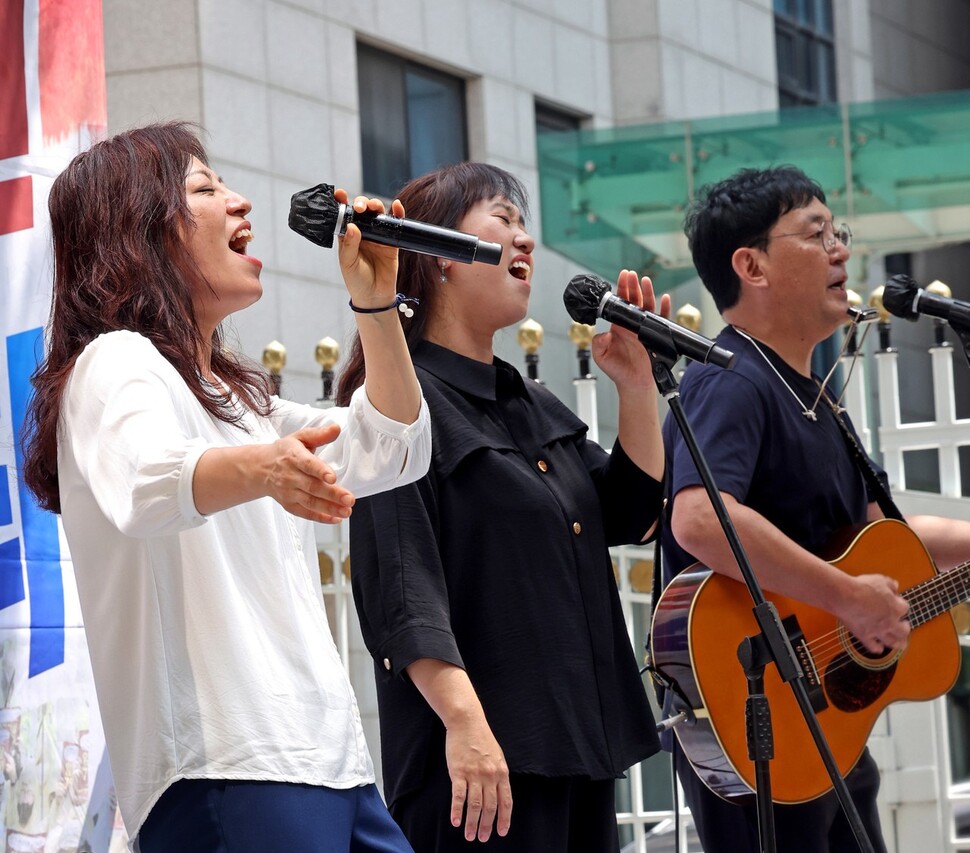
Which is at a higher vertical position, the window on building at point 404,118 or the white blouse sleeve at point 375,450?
the window on building at point 404,118

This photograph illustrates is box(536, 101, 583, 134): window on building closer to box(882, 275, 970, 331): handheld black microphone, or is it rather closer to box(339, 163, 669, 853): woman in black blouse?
box(882, 275, 970, 331): handheld black microphone

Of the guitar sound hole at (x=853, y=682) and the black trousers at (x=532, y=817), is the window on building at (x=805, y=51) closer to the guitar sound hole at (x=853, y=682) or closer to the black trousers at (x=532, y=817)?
the guitar sound hole at (x=853, y=682)

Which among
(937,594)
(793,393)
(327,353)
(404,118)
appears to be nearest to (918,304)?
(793,393)

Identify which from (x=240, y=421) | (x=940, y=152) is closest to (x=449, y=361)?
(x=240, y=421)

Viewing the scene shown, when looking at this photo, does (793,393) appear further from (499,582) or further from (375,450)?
(375,450)

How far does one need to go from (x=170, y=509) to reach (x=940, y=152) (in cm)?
756

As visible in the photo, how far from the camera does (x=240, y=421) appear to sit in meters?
2.35

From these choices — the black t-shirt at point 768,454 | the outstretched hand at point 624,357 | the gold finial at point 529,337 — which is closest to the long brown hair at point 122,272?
the outstretched hand at point 624,357

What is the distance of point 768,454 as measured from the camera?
134 inches

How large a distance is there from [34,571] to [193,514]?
1.37 m

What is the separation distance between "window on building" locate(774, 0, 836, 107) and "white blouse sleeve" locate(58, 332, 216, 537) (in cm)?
1177

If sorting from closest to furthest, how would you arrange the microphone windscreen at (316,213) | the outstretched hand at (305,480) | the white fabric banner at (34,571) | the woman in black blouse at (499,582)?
the outstretched hand at (305,480) → the microphone windscreen at (316,213) → the woman in black blouse at (499,582) → the white fabric banner at (34,571)

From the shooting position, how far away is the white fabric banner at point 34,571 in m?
3.10

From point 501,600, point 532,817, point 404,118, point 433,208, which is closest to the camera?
point 532,817
